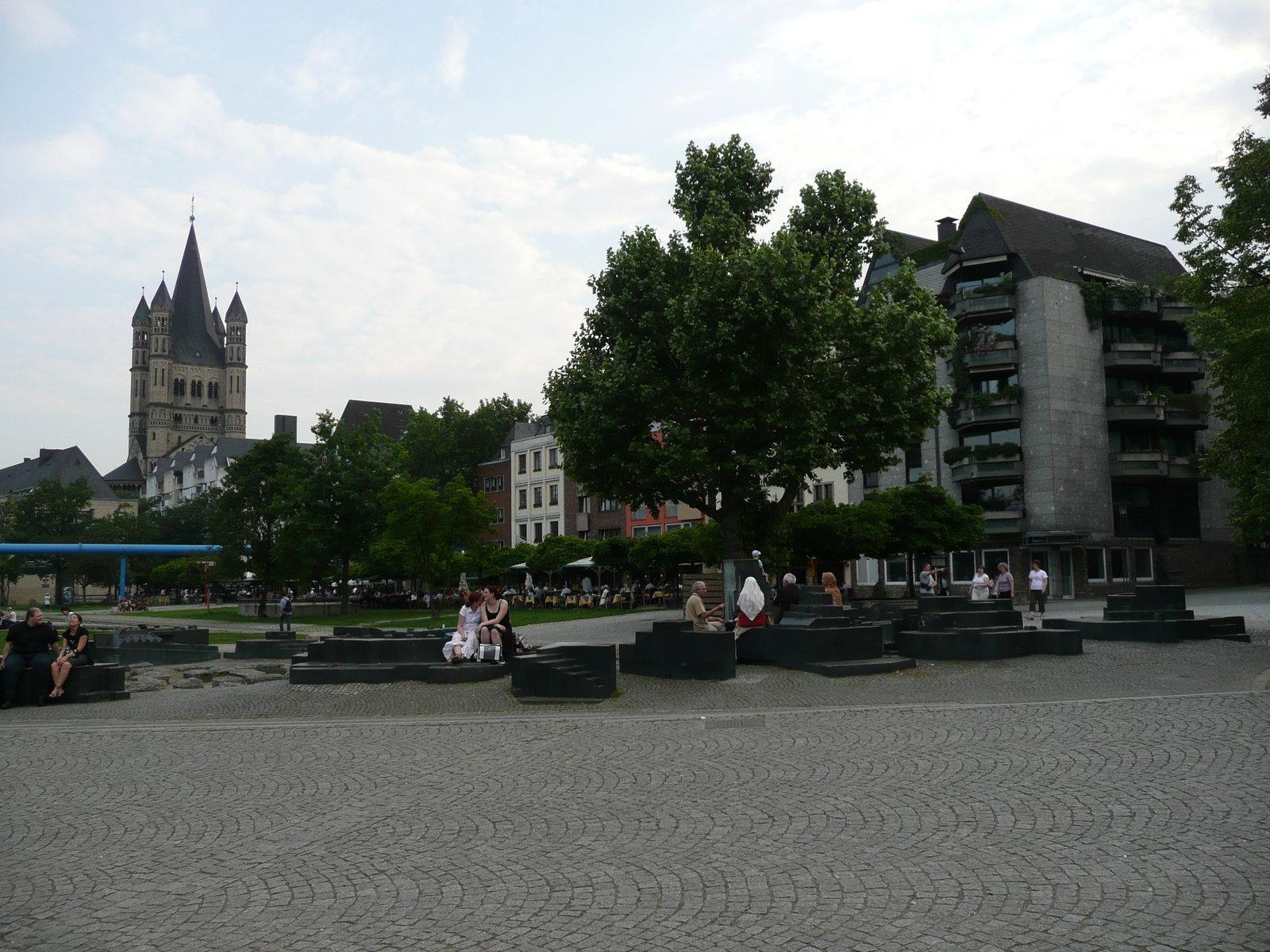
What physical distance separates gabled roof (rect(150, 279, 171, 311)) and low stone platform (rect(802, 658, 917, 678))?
177438 mm

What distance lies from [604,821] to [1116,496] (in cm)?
5066

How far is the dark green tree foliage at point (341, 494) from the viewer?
53.3 m

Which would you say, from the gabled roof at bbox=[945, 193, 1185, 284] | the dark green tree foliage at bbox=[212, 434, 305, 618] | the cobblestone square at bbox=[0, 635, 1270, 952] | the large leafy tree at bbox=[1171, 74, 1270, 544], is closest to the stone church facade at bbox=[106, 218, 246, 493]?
the dark green tree foliage at bbox=[212, 434, 305, 618]

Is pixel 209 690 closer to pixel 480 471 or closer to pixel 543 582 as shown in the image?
pixel 543 582

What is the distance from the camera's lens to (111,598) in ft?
309

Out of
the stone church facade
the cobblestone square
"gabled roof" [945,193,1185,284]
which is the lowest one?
the cobblestone square

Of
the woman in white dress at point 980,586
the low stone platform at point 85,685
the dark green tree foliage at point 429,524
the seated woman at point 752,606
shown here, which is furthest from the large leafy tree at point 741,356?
the dark green tree foliage at point 429,524

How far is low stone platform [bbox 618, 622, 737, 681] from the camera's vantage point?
16875 mm

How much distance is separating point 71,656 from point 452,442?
258ft

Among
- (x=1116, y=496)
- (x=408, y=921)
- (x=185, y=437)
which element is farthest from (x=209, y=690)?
(x=185, y=437)

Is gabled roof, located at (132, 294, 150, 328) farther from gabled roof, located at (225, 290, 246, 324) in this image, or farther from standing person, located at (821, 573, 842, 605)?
standing person, located at (821, 573, 842, 605)

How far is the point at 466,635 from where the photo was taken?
18.5 meters

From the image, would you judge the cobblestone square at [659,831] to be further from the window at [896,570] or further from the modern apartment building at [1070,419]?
the window at [896,570]

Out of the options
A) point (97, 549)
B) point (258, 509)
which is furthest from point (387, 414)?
point (258, 509)
